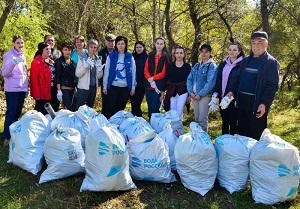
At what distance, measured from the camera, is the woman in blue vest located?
16.6 feet

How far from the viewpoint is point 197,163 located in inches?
132

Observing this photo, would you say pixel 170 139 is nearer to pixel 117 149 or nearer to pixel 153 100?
pixel 117 149

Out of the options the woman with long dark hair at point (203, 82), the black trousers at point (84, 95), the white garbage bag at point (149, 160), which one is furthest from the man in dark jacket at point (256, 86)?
the black trousers at point (84, 95)

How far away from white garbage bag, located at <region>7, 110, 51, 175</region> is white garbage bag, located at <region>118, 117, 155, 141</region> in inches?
40.9

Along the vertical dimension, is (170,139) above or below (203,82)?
below

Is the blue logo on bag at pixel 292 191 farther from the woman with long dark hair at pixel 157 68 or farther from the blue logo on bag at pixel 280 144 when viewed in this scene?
the woman with long dark hair at pixel 157 68

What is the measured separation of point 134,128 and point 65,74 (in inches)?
70.8

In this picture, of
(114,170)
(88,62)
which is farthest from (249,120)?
(88,62)

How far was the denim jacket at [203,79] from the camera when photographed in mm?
4508

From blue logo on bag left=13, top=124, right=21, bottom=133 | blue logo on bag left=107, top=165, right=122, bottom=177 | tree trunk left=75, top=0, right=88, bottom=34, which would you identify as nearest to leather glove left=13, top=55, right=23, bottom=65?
blue logo on bag left=13, top=124, right=21, bottom=133

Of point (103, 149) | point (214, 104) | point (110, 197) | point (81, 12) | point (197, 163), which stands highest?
point (81, 12)

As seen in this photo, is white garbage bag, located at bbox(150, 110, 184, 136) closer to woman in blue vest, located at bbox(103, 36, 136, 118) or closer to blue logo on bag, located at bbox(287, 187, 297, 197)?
woman in blue vest, located at bbox(103, 36, 136, 118)

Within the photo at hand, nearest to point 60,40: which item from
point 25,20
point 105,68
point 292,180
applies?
point 25,20

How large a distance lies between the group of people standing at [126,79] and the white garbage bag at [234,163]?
0.61 m
